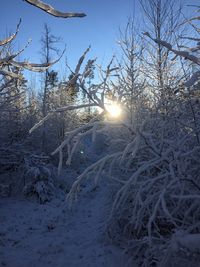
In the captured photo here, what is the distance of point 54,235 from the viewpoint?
27.8 ft

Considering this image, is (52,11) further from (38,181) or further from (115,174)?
(38,181)

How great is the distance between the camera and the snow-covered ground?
6.79 m

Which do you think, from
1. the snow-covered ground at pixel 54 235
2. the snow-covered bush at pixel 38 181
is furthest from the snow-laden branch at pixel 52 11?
the snow-covered bush at pixel 38 181

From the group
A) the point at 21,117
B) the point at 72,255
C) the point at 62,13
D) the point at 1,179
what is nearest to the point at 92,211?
the point at 72,255

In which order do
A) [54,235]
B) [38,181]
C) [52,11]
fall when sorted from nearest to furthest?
[52,11], [54,235], [38,181]

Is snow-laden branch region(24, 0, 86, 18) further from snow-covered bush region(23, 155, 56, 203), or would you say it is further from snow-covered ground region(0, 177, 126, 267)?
snow-covered bush region(23, 155, 56, 203)

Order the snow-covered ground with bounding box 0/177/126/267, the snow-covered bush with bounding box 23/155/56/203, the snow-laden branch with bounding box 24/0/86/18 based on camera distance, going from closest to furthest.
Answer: the snow-laden branch with bounding box 24/0/86/18 < the snow-covered ground with bounding box 0/177/126/267 < the snow-covered bush with bounding box 23/155/56/203

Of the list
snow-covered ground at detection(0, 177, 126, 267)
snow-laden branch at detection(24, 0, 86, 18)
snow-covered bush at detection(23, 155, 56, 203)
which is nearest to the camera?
snow-laden branch at detection(24, 0, 86, 18)

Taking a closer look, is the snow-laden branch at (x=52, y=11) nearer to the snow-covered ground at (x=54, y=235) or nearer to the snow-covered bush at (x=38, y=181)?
the snow-covered ground at (x=54, y=235)

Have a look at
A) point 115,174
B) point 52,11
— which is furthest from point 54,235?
point 52,11

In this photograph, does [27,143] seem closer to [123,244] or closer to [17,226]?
[17,226]

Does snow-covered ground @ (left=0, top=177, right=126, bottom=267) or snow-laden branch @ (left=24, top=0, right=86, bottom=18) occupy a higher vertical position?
snow-laden branch @ (left=24, top=0, right=86, bottom=18)

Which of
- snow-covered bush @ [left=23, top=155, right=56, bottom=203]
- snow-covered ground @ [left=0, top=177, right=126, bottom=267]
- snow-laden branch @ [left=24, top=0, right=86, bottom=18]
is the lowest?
snow-covered ground @ [left=0, top=177, right=126, bottom=267]

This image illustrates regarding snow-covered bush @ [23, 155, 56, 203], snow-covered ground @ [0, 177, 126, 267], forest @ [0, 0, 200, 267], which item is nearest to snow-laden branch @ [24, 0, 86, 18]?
forest @ [0, 0, 200, 267]
